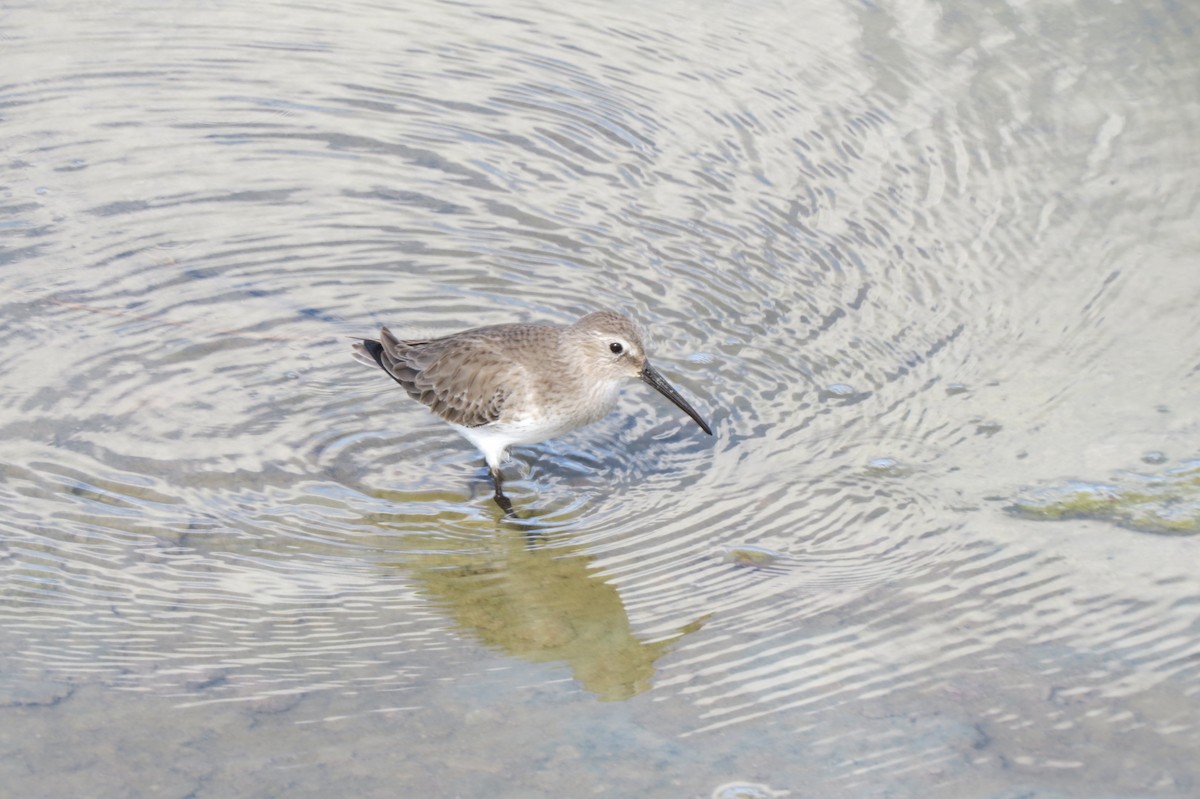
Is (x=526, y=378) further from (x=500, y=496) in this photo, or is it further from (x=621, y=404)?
(x=621, y=404)

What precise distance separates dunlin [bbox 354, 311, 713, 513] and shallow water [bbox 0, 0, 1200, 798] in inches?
9.2

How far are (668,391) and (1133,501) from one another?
2.05 metres

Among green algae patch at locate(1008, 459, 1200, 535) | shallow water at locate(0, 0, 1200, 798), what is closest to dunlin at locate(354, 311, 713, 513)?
shallow water at locate(0, 0, 1200, 798)

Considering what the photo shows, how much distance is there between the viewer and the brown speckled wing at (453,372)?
22.3 feet

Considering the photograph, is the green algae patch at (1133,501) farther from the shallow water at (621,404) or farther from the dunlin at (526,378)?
the dunlin at (526,378)

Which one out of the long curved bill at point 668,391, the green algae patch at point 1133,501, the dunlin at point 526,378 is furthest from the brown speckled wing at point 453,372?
the green algae patch at point 1133,501

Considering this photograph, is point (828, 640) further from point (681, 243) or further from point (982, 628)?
point (681, 243)

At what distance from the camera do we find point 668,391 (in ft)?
22.0

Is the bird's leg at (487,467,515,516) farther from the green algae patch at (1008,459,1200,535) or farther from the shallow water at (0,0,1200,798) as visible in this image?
the green algae patch at (1008,459,1200,535)

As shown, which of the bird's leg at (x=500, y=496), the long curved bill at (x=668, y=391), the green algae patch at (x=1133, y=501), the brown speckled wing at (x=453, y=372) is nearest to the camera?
the green algae patch at (x=1133, y=501)

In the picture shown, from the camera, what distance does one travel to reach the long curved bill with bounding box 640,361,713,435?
664 centimetres

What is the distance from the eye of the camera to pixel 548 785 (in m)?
4.50

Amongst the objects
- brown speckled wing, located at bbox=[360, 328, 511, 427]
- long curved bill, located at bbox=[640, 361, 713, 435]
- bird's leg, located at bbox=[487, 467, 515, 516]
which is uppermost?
long curved bill, located at bbox=[640, 361, 713, 435]

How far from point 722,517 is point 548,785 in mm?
1851
